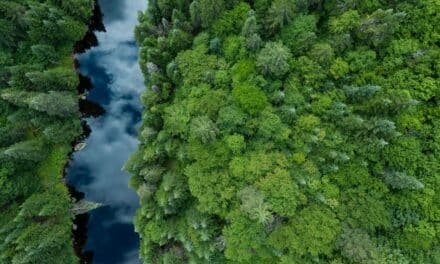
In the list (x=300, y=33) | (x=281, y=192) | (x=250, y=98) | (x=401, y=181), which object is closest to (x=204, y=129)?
(x=250, y=98)

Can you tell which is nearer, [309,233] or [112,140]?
[309,233]

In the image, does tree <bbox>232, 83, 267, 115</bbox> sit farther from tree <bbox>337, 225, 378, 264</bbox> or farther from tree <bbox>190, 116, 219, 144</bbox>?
tree <bbox>337, 225, 378, 264</bbox>

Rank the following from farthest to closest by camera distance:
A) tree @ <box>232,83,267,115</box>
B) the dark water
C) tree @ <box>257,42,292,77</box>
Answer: the dark water, tree @ <box>232,83,267,115</box>, tree @ <box>257,42,292,77</box>

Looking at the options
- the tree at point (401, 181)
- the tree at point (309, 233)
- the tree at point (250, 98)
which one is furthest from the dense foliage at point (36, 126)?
the tree at point (401, 181)

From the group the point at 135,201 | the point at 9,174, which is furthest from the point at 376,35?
the point at 9,174

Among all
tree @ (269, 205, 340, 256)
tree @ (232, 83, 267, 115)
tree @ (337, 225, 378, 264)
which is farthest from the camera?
tree @ (232, 83, 267, 115)

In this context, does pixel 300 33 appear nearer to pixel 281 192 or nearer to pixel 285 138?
pixel 285 138

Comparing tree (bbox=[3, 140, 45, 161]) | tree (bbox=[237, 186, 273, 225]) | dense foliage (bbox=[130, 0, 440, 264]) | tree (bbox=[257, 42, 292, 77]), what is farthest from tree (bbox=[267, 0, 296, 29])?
tree (bbox=[3, 140, 45, 161])
